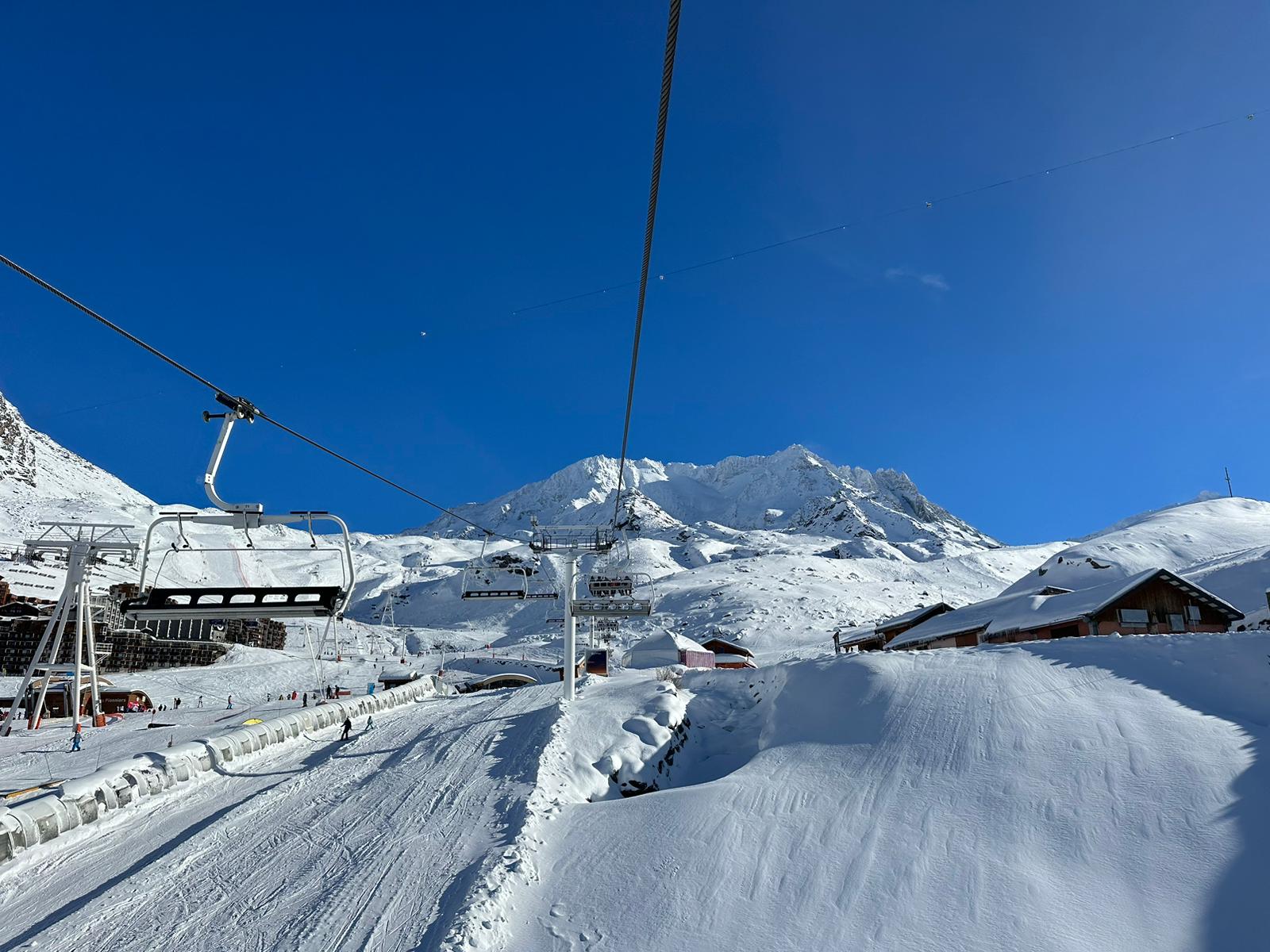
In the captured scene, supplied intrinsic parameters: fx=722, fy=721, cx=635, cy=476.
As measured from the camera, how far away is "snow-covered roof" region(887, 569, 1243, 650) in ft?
89.6

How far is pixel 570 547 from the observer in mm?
24781

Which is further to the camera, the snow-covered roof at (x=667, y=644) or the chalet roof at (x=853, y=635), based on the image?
the chalet roof at (x=853, y=635)

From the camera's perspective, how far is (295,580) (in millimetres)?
147250

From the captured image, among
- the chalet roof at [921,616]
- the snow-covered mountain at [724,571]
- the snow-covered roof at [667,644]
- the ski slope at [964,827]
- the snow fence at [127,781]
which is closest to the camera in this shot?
the ski slope at [964,827]

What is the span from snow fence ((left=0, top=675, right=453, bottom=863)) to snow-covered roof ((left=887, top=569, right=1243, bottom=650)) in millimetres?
27891

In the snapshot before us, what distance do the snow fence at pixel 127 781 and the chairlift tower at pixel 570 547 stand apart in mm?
9377

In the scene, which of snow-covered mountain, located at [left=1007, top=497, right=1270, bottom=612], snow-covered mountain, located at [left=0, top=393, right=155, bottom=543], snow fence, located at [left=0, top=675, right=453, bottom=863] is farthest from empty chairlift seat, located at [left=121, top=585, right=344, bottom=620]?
snow-covered mountain, located at [left=0, top=393, right=155, bottom=543]

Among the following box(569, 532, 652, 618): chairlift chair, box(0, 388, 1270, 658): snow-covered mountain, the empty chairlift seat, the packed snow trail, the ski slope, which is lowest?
the packed snow trail

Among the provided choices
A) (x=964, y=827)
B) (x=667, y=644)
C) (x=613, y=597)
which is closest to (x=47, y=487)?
(x=667, y=644)

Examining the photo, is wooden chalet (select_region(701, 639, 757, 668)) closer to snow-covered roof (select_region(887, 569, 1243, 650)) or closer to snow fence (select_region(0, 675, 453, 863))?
snow-covered roof (select_region(887, 569, 1243, 650))

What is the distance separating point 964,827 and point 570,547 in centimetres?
1666

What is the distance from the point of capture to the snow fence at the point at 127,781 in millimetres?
12938

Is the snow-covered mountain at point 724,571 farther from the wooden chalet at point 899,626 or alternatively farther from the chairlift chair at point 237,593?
the chairlift chair at point 237,593

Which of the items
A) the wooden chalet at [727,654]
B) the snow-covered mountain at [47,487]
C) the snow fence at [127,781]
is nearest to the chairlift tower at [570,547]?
the snow fence at [127,781]
